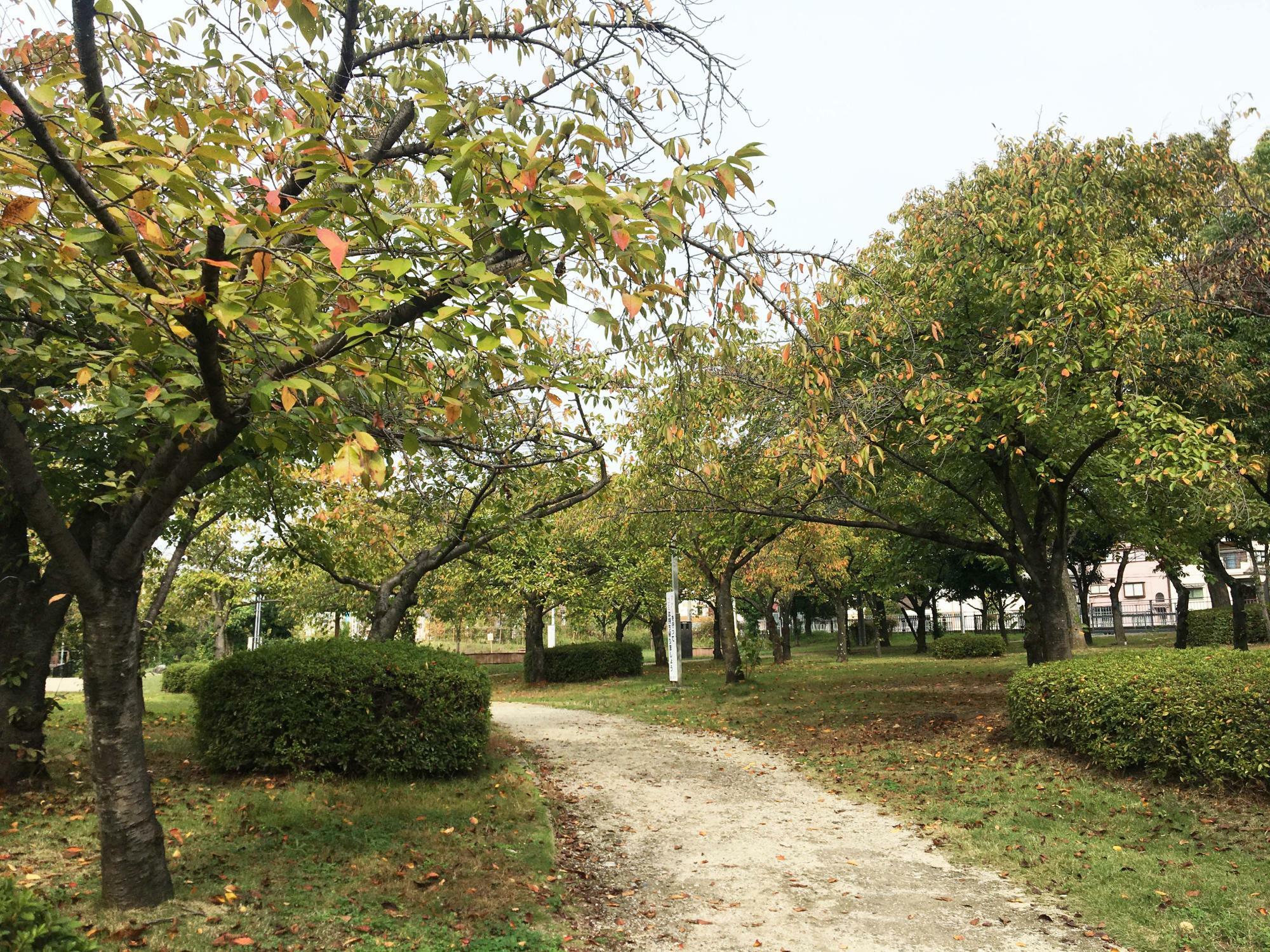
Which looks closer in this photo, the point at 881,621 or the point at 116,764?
the point at 116,764

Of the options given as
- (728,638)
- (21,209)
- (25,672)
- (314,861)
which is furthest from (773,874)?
(728,638)

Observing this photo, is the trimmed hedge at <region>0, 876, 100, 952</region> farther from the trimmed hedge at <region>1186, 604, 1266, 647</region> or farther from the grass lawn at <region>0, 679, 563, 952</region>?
the trimmed hedge at <region>1186, 604, 1266, 647</region>

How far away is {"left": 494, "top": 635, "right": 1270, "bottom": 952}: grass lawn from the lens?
5129mm

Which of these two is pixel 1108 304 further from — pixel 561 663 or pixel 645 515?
pixel 561 663

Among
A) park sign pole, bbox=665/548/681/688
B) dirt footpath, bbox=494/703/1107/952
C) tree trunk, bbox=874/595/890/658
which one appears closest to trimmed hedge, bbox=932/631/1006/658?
tree trunk, bbox=874/595/890/658

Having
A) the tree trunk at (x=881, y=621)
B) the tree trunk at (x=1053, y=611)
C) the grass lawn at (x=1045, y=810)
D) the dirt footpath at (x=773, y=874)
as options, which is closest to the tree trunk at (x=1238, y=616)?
the grass lawn at (x=1045, y=810)

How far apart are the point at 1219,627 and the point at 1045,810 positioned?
2323 centimetres

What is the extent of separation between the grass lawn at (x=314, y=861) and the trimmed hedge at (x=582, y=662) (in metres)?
17.9

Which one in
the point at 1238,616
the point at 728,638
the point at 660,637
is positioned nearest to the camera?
the point at 728,638

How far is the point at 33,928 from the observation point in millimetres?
2791

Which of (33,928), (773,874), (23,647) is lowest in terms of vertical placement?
(773,874)

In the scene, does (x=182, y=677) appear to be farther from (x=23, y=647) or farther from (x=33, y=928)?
(x=33, y=928)

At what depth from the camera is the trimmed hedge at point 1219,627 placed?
2489 cm

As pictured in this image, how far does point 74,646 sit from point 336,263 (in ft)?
44.3
